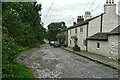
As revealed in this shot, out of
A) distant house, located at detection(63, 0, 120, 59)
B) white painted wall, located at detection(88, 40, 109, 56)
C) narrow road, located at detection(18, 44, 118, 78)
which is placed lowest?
narrow road, located at detection(18, 44, 118, 78)

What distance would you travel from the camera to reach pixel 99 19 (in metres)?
14.6

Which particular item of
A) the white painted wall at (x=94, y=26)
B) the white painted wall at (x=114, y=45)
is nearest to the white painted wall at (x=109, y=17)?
the white painted wall at (x=94, y=26)

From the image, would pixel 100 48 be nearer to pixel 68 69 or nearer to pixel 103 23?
pixel 103 23

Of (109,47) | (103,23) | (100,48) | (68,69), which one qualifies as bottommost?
(68,69)

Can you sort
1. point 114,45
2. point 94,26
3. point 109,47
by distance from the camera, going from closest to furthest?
point 114,45
point 109,47
point 94,26

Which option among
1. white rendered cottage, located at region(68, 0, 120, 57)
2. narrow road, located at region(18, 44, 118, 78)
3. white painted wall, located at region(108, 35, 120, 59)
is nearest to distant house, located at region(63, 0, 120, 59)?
white rendered cottage, located at region(68, 0, 120, 57)

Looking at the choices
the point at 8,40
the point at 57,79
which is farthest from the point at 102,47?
the point at 8,40

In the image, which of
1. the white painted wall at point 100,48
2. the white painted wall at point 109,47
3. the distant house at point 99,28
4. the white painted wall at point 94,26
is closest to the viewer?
the white painted wall at point 109,47

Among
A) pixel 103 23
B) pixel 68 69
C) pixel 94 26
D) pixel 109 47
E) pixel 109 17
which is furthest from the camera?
pixel 94 26

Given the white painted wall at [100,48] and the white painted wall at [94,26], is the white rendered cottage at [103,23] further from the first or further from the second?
the white painted wall at [100,48]

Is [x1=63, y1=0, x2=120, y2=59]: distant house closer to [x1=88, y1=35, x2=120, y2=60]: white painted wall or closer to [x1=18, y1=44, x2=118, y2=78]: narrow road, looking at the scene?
[x1=88, y1=35, x2=120, y2=60]: white painted wall

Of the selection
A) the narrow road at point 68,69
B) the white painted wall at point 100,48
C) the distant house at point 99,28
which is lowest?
the narrow road at point 68,69

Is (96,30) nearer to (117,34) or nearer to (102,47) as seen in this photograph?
(102,47)

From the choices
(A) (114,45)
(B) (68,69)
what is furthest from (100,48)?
(B) (68,69)
